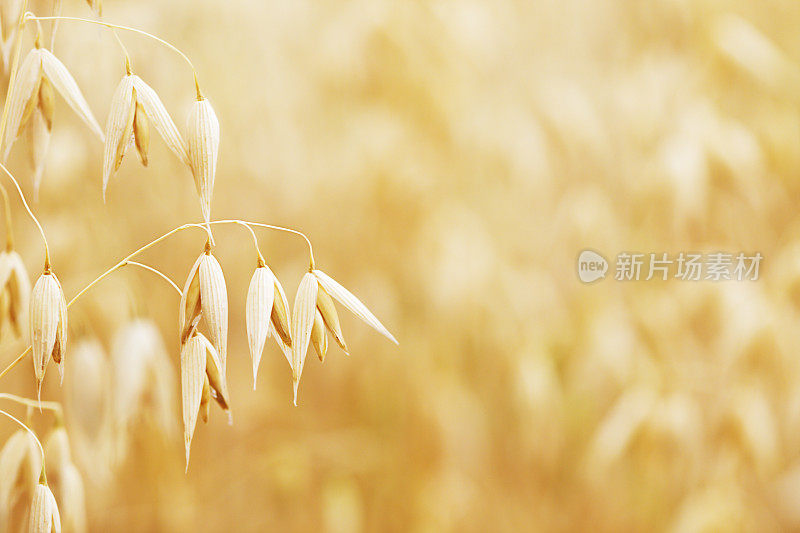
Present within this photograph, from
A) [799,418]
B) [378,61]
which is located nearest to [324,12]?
[378,61]

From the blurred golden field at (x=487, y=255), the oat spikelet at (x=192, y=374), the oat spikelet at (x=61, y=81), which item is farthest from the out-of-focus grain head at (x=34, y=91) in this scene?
the blurred golden field at (x=487, y=255)

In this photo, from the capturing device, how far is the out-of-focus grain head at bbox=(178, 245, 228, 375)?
11.3 inches

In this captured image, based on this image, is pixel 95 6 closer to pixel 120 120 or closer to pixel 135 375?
pixel 120 120

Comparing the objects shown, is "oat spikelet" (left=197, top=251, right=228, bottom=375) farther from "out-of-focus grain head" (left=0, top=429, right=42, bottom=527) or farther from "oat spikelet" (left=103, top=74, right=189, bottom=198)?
"out-of-focus grain head" (left=0, top=429, right=42, bottom=527)

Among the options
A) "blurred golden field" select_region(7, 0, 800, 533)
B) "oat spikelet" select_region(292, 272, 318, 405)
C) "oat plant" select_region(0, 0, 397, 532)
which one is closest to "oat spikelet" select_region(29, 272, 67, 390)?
"oat plant" select_region(0, 0, 397, 532)

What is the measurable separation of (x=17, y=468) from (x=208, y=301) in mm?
187

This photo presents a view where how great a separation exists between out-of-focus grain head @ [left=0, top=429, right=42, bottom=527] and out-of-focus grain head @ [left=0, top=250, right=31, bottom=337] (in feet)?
0.20

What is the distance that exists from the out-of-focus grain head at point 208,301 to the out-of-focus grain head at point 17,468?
5.9 inches

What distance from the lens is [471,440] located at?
718 millimetres

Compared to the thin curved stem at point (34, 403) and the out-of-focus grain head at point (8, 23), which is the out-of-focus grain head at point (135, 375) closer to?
the thin curved stem at point (34, 403)

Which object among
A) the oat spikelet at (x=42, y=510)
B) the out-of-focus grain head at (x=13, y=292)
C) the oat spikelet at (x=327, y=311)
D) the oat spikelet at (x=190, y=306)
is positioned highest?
the oat spikelet at (x=327, y=311)

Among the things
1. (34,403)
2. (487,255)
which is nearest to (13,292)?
(34,403)

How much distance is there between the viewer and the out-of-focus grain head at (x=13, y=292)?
1.15ft

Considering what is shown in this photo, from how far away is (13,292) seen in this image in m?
0.36
